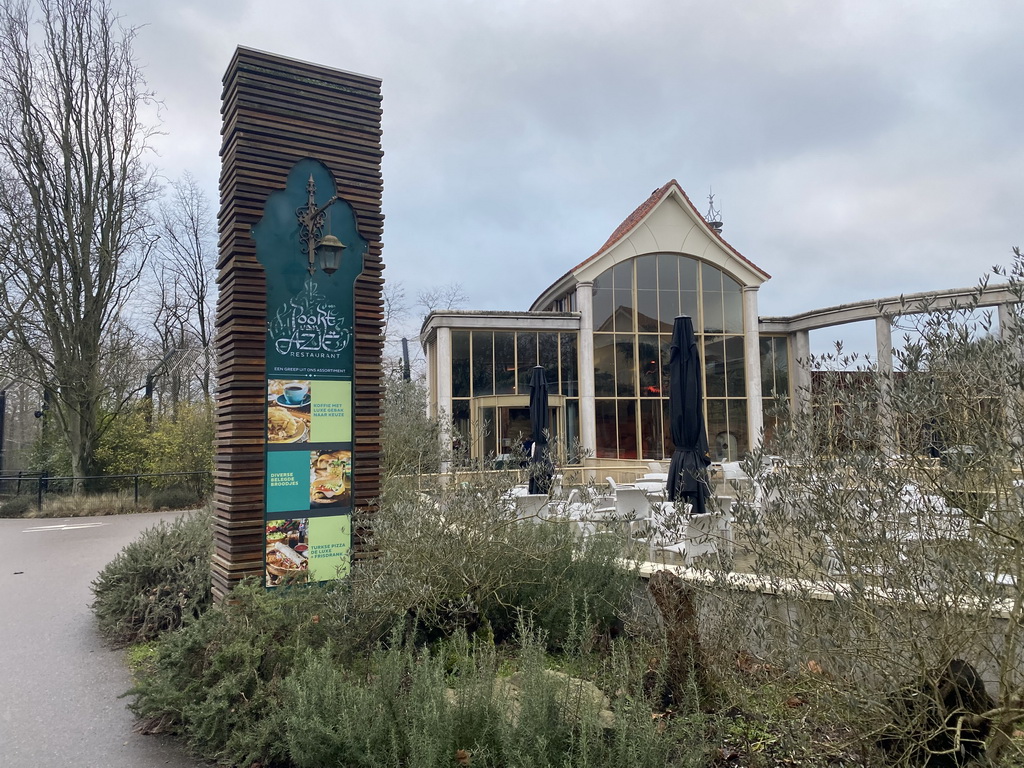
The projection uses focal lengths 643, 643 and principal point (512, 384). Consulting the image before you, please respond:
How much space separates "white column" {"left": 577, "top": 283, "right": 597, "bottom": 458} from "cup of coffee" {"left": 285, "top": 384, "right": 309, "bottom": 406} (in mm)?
14983

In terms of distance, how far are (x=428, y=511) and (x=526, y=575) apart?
95 cm

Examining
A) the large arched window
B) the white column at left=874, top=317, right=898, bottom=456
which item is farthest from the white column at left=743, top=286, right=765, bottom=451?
the white column at left=874, top=317, right=898, bottom=456

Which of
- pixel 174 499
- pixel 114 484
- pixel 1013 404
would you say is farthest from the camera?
pixel 114 484

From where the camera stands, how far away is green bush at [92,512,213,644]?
6031 mm

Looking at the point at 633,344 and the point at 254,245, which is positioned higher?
the point at 633,344

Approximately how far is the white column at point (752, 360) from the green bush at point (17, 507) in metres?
21.2

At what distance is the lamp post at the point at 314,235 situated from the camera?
19.3ft

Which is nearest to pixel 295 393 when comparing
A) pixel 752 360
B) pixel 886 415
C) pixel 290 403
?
pixel 290 403

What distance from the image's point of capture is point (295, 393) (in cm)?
577

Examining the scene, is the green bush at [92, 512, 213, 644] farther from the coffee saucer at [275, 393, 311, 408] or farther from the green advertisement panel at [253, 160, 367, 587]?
the coffee saucer at [275, 393, 311, 408]

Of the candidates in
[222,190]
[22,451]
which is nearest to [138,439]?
[22,451]

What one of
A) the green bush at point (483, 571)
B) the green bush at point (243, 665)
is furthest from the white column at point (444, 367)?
the green bush at point (243, 665)

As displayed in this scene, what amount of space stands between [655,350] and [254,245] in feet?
57.0

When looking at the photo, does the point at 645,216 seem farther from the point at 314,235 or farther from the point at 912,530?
the point at 912,530
